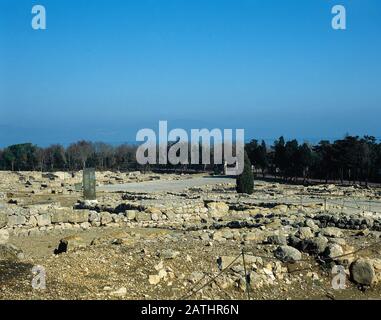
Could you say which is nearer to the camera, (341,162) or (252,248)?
(252,248)

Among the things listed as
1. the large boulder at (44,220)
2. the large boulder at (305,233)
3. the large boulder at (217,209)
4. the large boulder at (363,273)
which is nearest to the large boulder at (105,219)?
the large boulder at (44,220)

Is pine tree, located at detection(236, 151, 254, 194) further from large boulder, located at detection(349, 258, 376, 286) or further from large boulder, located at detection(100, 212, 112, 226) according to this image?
large boulder, located at detection(349, 258, 376, 286)

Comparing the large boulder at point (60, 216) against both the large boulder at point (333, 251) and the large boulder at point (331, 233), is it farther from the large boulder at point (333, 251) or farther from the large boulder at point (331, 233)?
the large boulder at point (333, 251)

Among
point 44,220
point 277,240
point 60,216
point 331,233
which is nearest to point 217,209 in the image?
point 60,216

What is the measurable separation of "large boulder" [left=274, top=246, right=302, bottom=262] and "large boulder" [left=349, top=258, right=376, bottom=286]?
117 cm

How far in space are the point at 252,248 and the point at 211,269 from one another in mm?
2075

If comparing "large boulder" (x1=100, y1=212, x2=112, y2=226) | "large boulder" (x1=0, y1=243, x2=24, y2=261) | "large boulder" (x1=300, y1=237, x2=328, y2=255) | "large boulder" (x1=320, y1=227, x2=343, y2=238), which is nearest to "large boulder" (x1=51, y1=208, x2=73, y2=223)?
"large boulder" (x1=100, y1=212, x2=112, y2=226)

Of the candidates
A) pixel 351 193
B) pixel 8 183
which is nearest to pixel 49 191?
pixel 8 183

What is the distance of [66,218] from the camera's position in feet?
70.2

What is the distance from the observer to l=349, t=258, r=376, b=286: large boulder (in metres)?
10.2

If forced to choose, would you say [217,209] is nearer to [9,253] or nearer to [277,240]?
[277,240]

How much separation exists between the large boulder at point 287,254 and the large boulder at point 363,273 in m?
1.17

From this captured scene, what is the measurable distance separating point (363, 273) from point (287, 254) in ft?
5.32

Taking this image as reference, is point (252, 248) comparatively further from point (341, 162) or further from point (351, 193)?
point (341, 162)
